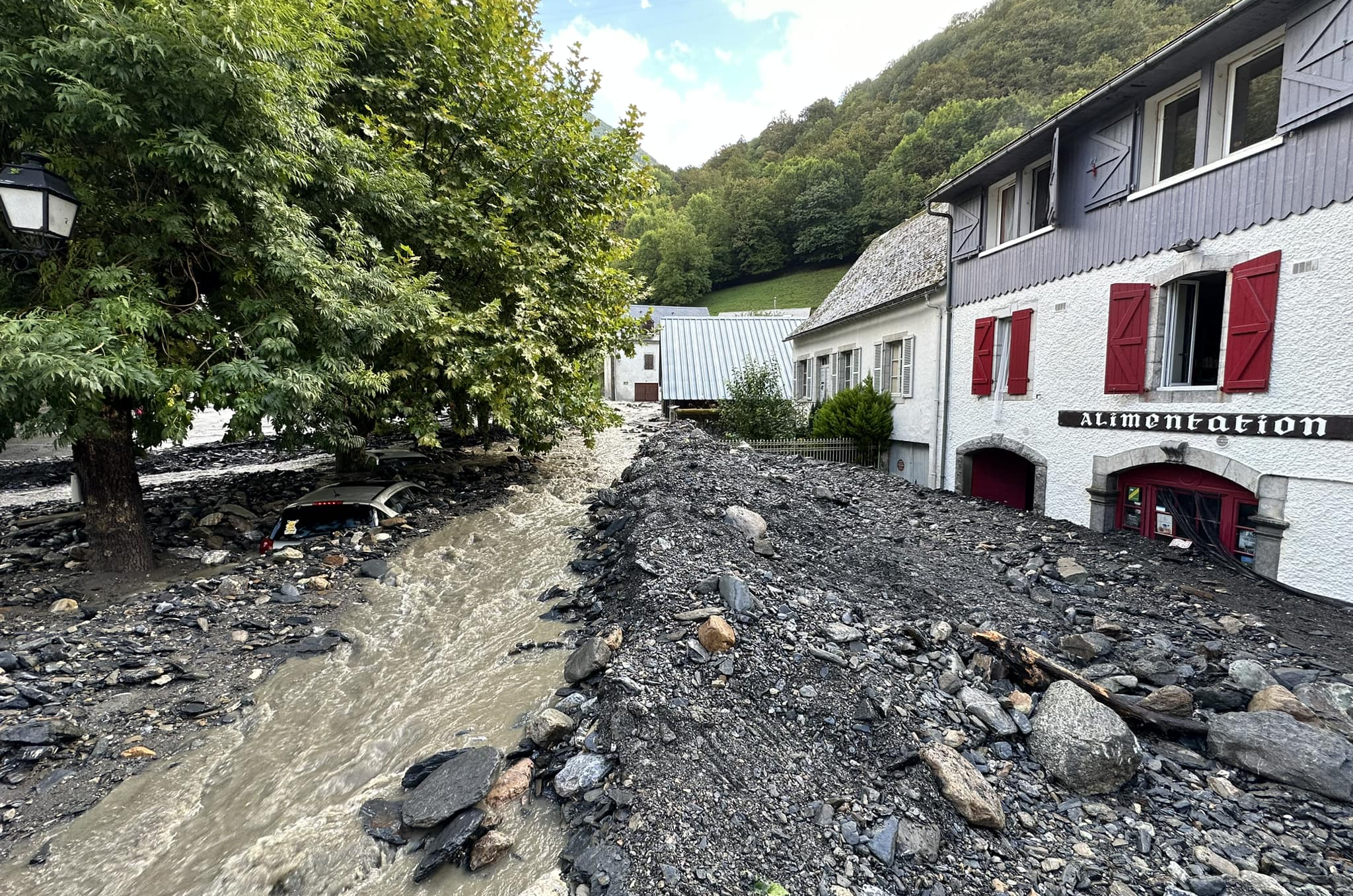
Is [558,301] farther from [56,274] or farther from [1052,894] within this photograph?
[1052,894]

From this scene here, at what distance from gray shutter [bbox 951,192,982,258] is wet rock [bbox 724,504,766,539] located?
8.73 m

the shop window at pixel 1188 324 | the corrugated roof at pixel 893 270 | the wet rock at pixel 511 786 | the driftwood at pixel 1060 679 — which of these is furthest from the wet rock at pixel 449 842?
the corrugated roof at pixel 893 270

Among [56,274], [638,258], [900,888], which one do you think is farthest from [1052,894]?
[638,258]

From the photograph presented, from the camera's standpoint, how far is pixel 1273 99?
702cm

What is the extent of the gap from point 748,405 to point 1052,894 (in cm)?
1616

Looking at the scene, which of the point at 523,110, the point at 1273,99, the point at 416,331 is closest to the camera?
the point at 1273,99

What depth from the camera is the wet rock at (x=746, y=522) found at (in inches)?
305

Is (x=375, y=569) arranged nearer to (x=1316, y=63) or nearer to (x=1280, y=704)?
(x=1280, y=704)

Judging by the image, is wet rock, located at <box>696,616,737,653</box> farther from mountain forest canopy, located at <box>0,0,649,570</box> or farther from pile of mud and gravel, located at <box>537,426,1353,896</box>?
mountain forest canopy, located at <box>0,0,649,570</box>

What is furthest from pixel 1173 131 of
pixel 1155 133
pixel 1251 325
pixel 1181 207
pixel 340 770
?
pixel 340 770

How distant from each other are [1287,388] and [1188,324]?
80.9 inches

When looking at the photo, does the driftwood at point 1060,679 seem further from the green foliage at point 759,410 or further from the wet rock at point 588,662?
the green foliage at point 759,410

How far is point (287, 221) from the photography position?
604 cm

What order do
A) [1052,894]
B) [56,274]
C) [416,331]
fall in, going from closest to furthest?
[1052,894]
[56,274]
[416,331]
